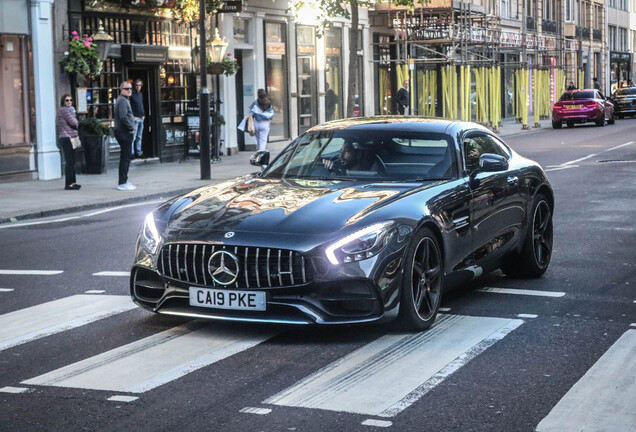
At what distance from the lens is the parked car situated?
57.8 metres

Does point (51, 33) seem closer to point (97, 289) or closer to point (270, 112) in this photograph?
point (270, 112)

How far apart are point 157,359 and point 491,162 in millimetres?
3119

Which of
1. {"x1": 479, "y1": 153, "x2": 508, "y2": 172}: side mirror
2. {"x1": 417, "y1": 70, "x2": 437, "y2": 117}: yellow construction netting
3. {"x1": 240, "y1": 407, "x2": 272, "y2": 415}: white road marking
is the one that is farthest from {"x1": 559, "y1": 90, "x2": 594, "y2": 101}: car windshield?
{"x1": 240, "y1": 407, "x2": 272, "y2": 415}: white road marking

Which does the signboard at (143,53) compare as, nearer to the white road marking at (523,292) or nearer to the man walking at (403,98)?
the man walking at (403,98)

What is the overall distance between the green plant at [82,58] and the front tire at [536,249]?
15.6 m

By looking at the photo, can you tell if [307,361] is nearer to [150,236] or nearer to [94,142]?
[150,236]

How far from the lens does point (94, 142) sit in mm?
23922

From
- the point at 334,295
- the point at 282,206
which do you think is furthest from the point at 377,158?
the point at 334,295

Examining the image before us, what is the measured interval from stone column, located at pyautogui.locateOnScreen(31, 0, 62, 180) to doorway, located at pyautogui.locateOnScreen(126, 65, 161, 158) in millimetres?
3948

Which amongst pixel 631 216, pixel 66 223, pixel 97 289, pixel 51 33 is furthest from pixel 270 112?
pixel 97 289

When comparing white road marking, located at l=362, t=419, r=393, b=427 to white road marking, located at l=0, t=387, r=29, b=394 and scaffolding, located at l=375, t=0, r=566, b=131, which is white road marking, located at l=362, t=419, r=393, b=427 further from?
scaffolding, located at l=375, t=0, r=566, b=131

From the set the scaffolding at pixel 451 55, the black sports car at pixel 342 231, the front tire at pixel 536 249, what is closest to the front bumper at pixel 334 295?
the black sports car at pixel 342 231

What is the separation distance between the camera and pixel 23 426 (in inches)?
208

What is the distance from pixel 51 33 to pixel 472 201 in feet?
56.2
